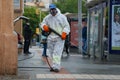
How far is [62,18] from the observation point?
1216 centimetres

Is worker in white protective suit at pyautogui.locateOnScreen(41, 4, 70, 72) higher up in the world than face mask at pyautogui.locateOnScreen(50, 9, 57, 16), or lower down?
lower down

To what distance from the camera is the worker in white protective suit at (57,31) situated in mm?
11859

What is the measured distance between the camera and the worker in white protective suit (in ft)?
38.9

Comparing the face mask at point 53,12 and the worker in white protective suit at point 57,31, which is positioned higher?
the face mask at point 53,12

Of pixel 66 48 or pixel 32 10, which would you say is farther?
pixel 32 10

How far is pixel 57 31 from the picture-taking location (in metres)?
12.0

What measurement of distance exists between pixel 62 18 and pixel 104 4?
16.8 feet

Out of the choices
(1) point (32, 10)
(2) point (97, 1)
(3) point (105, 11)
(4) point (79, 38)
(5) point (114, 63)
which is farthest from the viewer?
(1) point (32, 10)

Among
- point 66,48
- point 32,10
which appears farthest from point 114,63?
point 32,10

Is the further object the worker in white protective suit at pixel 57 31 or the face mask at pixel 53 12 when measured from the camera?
the face mask at pixel 53 12

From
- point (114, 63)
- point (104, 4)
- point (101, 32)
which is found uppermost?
point (104, 4)

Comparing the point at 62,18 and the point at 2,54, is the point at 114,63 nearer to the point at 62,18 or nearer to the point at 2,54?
the point at 62,18

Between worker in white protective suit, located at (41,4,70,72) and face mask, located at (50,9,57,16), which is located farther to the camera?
face mask, located at (50,9,57,16)

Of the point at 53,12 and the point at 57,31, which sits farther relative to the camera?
the point at 53,12
